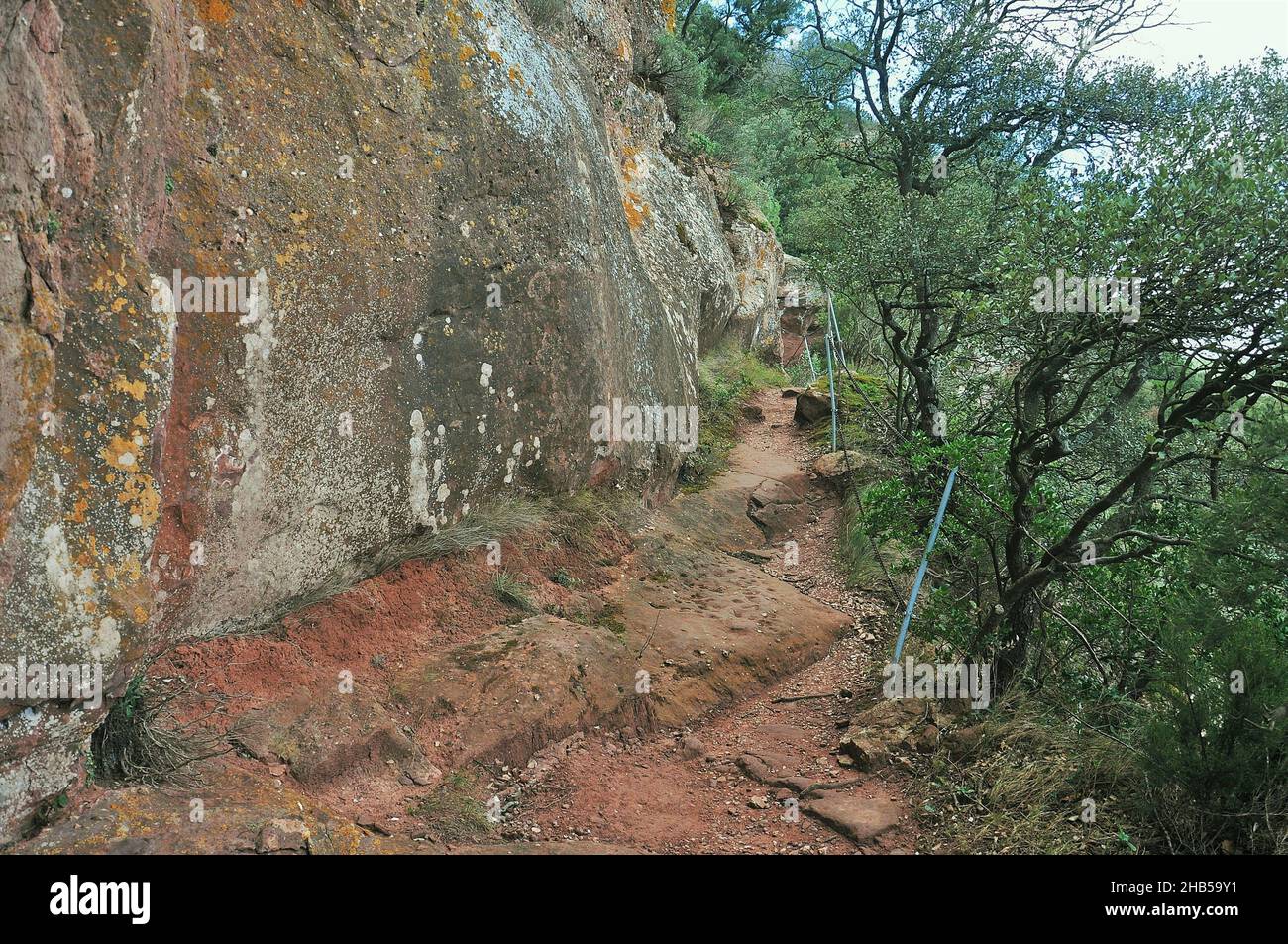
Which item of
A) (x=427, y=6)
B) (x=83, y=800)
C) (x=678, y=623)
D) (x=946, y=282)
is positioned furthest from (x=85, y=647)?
(x=946, y=282)

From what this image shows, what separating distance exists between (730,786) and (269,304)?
372cm

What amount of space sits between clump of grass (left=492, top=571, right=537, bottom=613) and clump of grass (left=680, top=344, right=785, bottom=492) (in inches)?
137

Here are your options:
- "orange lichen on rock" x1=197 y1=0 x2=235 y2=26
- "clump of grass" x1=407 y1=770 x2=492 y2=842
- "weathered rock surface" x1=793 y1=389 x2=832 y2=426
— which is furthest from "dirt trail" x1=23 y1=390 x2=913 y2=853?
"weathered rock surface" x1=793 y1=389 x2=832 y2=426

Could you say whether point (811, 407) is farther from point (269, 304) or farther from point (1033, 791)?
point (269, 304)

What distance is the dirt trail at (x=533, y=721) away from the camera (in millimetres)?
4074

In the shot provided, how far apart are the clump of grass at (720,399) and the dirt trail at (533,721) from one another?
2306mm

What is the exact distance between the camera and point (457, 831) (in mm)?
4438

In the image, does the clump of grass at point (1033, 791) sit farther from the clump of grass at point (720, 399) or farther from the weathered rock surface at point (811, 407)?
the weathered rock surface at point (811, 407)

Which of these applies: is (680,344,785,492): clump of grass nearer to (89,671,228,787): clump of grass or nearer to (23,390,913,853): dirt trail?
(23,390,913,853): dirt trail

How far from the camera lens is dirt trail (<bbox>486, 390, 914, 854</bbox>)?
185 inches

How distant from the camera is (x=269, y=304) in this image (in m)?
4.76

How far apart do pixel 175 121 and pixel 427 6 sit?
2259 mm

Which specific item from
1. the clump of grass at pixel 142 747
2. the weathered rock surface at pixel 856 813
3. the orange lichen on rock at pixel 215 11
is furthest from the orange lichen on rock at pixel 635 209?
the clump of grass at pixel 142 747

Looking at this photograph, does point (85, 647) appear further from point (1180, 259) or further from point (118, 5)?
point (1180, 259)
